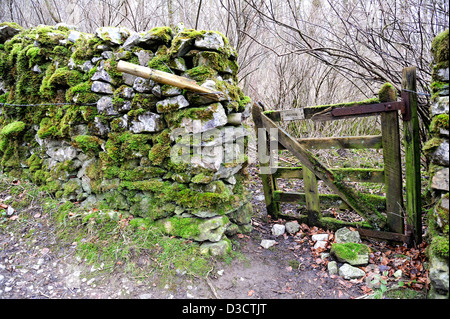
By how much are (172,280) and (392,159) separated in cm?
298

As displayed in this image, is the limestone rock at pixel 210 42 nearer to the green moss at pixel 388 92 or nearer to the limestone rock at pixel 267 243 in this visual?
the green moss at pixel 388 92

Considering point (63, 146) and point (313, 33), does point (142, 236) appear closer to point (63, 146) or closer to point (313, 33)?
point (63, 146)

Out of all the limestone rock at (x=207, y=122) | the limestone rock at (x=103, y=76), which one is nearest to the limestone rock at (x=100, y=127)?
the limestone rock at (x=103, y=76)

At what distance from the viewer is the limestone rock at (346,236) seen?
3611 mm

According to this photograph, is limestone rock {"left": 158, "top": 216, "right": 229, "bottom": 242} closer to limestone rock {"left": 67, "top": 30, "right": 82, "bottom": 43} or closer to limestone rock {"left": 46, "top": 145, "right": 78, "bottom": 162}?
limestone rock {"left": 46, "top": 145, "right": 78, "bottom": 162}

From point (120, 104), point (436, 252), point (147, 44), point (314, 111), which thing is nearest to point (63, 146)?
point (120, 104)

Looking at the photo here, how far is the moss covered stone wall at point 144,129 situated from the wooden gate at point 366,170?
0.56 meters

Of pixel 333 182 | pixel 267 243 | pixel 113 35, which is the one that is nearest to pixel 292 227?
pixel 267 243

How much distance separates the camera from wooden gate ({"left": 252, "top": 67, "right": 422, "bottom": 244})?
3248 millimetres

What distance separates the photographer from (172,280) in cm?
311

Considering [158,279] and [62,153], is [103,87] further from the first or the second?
[158,279]

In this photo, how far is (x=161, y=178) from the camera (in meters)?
3.72
